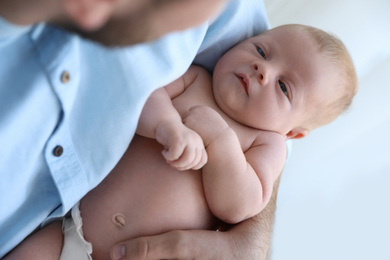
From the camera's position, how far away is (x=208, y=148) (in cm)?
88

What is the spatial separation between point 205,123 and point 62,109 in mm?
267

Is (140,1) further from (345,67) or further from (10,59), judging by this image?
(345,67)

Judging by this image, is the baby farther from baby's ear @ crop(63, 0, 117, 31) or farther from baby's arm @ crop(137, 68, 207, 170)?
baby's ear @ crop(63, 0, 117, 31)

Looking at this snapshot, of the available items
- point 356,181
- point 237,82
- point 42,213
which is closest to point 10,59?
point 42,213

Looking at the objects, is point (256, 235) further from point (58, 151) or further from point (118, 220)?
point (58, 151)

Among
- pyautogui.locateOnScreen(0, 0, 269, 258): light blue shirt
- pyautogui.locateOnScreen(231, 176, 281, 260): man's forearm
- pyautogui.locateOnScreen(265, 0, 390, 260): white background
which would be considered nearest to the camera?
pyautogui.locateOnScreen(0, 0, 269, 258): light blue shirt

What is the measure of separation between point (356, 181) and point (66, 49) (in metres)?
1.14

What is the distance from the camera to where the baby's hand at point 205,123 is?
2.89 feet

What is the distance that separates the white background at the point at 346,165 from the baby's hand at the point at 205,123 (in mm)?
692

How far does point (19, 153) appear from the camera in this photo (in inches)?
29.0

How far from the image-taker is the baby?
87 centimetres

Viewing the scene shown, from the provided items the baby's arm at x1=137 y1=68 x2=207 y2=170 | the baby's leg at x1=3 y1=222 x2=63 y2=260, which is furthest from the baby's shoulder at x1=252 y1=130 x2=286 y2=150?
the baby's leg at x1=3 y1=222 x2=63 y2=260

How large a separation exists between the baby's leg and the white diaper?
0.01 meters

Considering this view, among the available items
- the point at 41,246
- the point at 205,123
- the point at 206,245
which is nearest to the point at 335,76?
the point at 205,123
